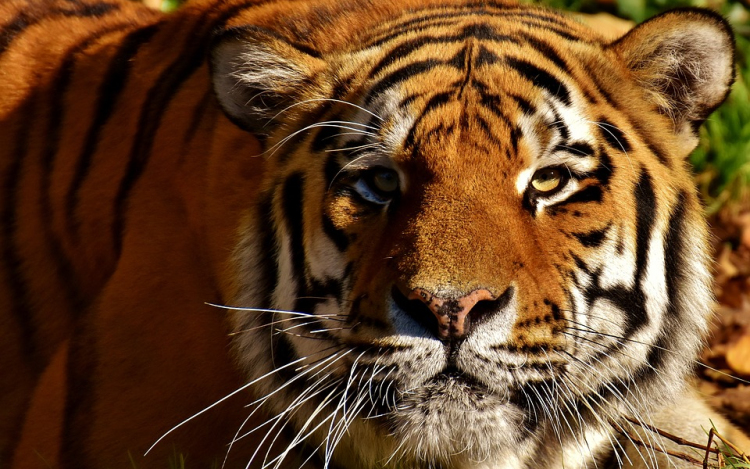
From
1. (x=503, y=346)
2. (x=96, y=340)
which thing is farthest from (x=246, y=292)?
(x=503, y=346)

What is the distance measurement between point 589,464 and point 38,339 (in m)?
1.24

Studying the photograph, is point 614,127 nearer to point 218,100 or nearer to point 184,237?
point 218,100

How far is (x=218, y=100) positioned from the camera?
6.20ft

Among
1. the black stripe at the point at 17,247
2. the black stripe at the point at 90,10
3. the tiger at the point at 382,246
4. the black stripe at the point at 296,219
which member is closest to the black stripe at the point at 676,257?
the tiger at the point at 382,246

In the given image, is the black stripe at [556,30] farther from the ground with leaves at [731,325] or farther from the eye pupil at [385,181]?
the ground with leaves at [731,325]

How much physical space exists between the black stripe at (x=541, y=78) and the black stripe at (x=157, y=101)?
68cm

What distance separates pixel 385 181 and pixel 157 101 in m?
0.72

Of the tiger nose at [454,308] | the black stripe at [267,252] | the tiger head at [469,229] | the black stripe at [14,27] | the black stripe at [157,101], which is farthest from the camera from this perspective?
the black stripe at [14,27]

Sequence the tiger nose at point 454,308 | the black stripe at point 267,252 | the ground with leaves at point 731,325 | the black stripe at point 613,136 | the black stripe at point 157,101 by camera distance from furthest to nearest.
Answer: the ground with leaves at point 731,325 → the black stripe at point 157,101 → the black stripe at point 267,252 → the black stripe at point 613,136 → the tiger nose at point 454,308

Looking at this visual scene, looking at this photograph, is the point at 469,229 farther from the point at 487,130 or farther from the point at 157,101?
the point at 157,101

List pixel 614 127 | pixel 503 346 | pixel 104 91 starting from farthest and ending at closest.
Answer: pixel 104 91, pixel 614 127, pixel 503 346

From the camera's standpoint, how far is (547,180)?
5.55 feet

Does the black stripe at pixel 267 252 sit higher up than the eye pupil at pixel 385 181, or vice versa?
the eye pupil at pixel 385 181

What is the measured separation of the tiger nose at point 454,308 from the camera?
4.77 feet
